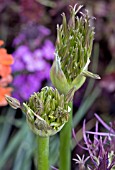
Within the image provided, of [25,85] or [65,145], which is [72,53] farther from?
[25,85]

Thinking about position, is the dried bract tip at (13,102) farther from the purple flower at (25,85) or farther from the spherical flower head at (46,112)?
the purple flower at (25,85)

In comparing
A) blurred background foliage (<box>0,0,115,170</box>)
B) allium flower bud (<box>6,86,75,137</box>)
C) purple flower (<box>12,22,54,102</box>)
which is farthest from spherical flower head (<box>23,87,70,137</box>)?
purple flower (<box>12,22,54,102</box>)

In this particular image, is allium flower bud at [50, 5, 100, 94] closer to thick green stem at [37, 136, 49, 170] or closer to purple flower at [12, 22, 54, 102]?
thick green stem at [37, 136, 49, 170]

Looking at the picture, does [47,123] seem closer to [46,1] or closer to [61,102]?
[61,102]

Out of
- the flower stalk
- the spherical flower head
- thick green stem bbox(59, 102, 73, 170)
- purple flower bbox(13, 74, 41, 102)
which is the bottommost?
purple flower bbox(13, 74, 41, 102)

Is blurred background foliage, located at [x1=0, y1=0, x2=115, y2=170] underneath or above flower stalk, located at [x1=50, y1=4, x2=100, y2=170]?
underneath

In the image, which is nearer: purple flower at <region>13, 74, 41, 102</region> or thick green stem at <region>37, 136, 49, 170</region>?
thick green stem at <region>37, 136, 49, 170</region>
